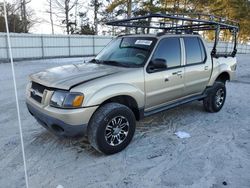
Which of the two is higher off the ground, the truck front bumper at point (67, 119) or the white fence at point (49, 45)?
the white fence at point (49, 45)

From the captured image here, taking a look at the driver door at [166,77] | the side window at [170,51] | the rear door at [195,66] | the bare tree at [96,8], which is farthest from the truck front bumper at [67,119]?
the bare tree at [96,8]

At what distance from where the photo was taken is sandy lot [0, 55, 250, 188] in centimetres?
279

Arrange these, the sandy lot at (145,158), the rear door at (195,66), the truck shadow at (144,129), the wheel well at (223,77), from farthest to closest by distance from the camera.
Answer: the wheel well at (223,77)
the rear door at (195,66)
the truck shadow at (144,129)
the sandy lot at (145,158)

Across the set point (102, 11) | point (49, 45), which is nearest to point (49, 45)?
point (49, 45)

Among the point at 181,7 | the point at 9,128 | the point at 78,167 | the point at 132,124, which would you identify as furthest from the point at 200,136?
the point at 181,7

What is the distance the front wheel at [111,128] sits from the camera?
123 inches

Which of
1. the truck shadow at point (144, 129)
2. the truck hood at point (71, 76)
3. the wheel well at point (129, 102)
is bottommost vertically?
the truck shadow at point (144, 129)

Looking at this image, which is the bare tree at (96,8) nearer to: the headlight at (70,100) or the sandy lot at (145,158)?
the sandy lot at (145,158)

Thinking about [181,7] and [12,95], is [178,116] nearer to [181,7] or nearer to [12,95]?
[12,95]

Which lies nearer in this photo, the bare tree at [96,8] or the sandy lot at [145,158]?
the sandy lot at [145,158]

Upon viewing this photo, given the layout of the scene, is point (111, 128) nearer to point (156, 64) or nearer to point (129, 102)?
point (129, 102)

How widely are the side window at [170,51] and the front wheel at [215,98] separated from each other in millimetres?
1463

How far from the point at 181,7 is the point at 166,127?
27.4 metres

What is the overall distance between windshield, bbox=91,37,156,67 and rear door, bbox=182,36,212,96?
891 millimetres
